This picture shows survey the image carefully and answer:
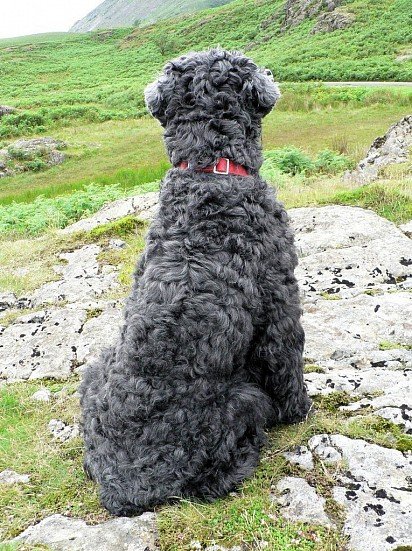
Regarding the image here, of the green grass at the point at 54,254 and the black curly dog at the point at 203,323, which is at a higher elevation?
the black curly dog at the point at 203,323

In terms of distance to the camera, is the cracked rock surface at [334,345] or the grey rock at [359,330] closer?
the cracked rock surface at [334,345]

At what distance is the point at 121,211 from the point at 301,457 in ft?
21.5

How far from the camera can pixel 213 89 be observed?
11.7ft

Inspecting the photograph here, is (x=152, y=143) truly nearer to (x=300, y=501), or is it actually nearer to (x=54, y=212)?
(x=54, y=212)

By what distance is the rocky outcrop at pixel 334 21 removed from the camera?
205 feet

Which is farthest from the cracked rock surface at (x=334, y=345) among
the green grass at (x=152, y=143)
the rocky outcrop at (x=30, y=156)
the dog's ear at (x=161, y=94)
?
the rocky outcrop at (x=30, y=156)

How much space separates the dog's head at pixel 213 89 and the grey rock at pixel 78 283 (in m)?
3.22

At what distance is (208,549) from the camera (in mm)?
2955

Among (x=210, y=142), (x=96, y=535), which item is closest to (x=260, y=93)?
(x=210, y=142)

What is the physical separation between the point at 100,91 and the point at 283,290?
57.9 meters

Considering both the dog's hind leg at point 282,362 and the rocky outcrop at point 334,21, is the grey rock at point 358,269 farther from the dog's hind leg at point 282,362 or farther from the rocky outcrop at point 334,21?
the rocky outcrop at point 334,21

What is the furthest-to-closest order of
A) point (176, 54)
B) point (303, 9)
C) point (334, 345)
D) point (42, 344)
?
point (176, 54)
point (303, 9)
point (42, 344)
point (334, 345)

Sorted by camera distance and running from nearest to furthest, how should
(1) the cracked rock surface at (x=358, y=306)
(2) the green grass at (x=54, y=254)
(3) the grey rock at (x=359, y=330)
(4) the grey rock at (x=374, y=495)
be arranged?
(4) the grey rock at (x=374, y=495) < (1) the cracked rock surface at (x=358, y=306) < (3) the grey rock at (x=359, y=330) < (2) the green grass at (x=54, y=254)

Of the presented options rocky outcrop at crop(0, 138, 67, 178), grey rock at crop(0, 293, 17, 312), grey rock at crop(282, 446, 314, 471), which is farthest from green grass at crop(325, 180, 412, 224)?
rocky outcrop at crop(0, 138, 67, 178)
